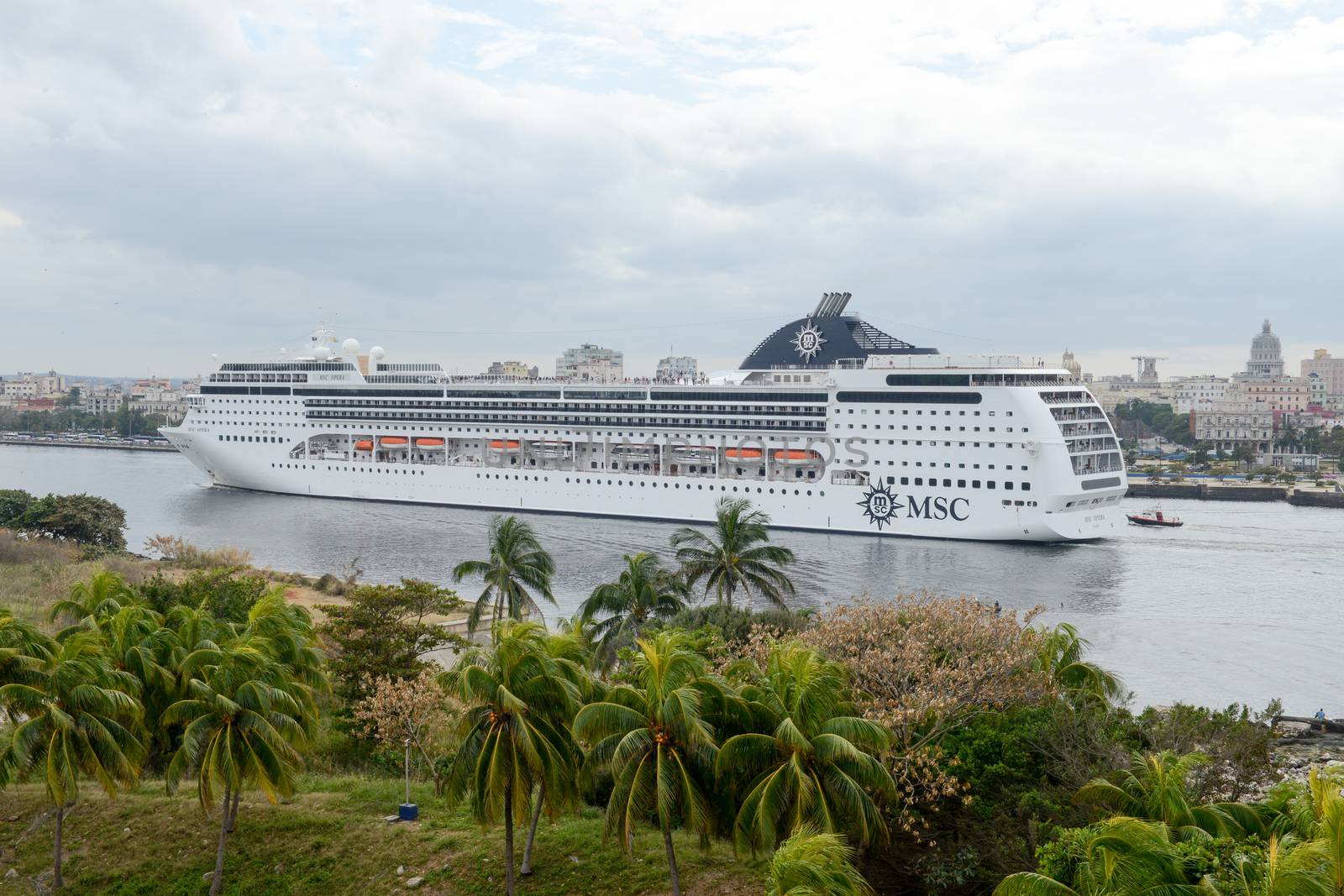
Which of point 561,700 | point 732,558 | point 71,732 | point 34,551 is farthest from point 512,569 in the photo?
point 34,551

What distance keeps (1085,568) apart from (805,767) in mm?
23591

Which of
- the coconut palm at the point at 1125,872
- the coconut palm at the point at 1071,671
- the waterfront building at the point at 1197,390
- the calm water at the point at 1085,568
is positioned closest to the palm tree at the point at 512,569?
the calm water at the point at 1085,568

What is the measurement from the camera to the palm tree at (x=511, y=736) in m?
9.52

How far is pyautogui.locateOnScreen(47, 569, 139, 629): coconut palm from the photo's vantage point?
47.0 ft

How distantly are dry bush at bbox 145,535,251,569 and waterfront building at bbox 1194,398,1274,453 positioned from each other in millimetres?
76951

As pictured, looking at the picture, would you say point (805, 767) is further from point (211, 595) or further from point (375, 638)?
point (211, 595)

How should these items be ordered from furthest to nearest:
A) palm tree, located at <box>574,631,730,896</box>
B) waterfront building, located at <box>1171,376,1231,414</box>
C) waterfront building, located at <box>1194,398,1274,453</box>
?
waterfront building, located at <box>1171,376,1231,414</box> → waterfront building, located at <box>1194,398,1274,453</box> → palm tree, located at <box>574,631,730,896</box>

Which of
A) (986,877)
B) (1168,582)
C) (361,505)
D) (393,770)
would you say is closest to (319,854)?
(393,770)

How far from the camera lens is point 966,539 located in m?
33.6

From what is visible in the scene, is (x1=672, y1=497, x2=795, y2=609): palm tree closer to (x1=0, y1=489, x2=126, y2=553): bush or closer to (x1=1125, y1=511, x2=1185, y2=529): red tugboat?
(x1=0, y1=489, x2=126, y2=553): bush

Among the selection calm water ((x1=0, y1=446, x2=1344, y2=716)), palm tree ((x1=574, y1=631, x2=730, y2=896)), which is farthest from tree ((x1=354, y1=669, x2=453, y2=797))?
calm water ((x1=0, y1=446, x2=1344, y2=716))

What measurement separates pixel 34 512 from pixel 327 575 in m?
11.4

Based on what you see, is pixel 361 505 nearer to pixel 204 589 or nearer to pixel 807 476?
pixel 807 476

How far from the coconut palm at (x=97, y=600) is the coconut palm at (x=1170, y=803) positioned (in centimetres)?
1142
